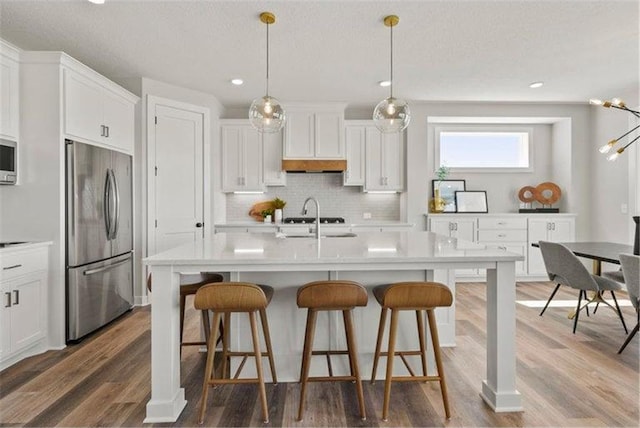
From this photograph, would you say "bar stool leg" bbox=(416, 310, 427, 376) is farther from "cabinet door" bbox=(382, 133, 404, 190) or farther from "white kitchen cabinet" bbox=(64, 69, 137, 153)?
"cabinet door" bbox=(382, 133, 404, 190)

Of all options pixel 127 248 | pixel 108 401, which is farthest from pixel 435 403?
pixel 127 248

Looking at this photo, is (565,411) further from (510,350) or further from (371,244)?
(371,244)

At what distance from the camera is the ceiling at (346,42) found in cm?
294

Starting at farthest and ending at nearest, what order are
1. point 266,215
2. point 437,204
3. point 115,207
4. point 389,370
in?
1. point 437,204
2. point 266,215
3. point 115,207
4. point 389,370

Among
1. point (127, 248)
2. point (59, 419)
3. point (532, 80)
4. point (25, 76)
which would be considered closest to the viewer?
point (59, 419)

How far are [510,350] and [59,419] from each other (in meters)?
2.51

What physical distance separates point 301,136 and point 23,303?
3.70m

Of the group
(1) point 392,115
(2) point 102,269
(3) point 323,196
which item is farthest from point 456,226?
(2) point 102,269

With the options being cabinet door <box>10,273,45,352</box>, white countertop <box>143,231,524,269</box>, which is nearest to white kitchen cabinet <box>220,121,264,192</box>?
cabinet door <box>10,273,45,352</box>

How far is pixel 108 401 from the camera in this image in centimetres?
228

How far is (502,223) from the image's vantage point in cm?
560

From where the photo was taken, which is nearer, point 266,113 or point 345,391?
point 345,391

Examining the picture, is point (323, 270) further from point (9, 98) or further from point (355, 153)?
point (355, 153)

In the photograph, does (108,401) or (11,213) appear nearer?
(108,401)
